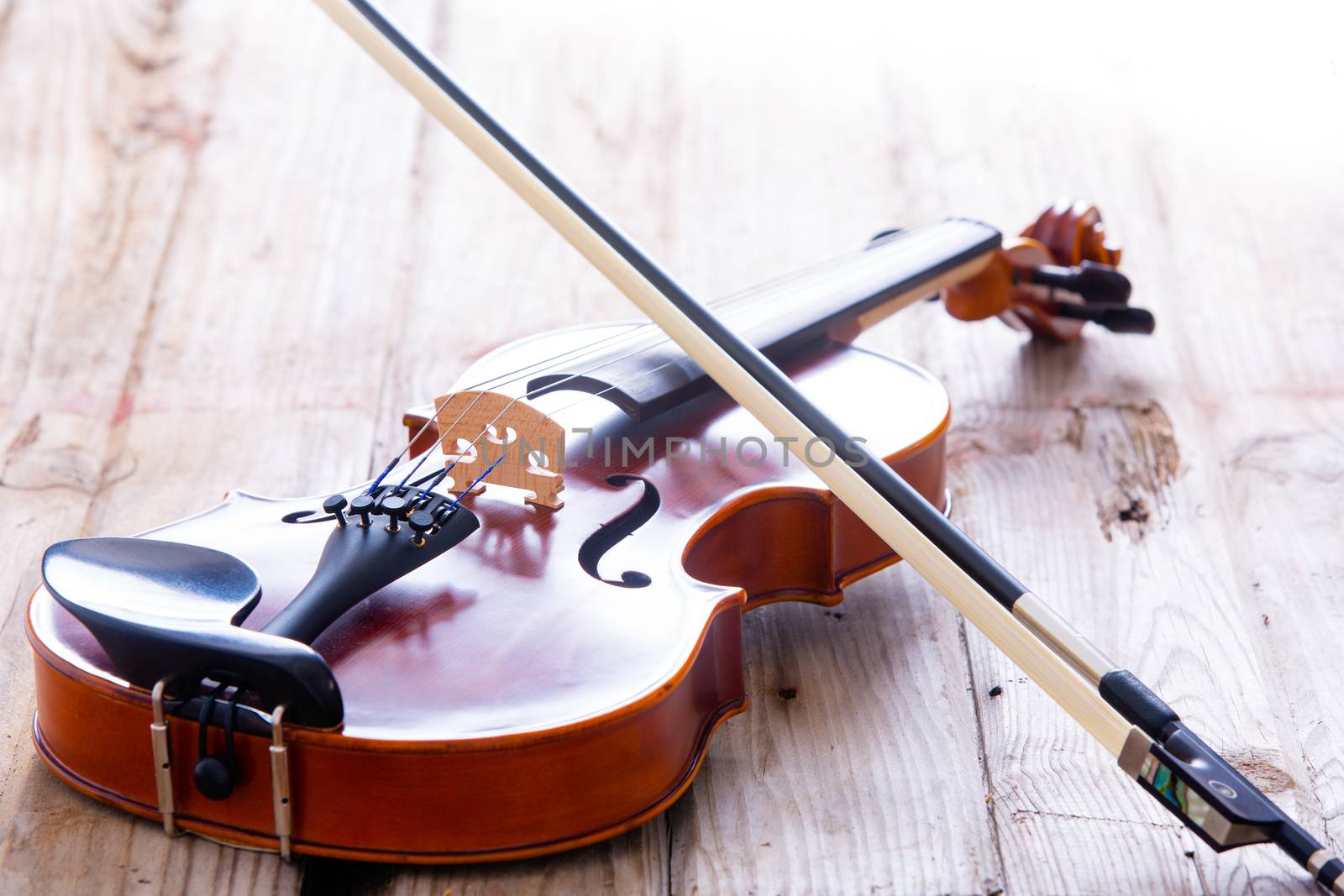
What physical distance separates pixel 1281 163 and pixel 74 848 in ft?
5.76

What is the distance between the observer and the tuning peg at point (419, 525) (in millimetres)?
932

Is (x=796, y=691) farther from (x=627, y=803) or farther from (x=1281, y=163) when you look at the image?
(x=1281, y=163)

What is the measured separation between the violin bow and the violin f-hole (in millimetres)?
105

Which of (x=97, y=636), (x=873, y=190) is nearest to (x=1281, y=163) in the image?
(x=873, y=190)

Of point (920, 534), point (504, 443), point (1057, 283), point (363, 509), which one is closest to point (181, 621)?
point (363, 509)

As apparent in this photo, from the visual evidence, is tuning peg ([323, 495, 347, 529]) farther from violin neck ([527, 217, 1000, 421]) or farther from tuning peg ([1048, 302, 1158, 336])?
tuning peg ([1048, 302, 1158, 336])

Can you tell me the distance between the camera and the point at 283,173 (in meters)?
1.92

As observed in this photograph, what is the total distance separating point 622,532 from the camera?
1.02 metres

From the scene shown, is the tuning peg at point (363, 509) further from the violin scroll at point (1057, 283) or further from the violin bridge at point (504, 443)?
the violin scroll at point (1057, 283)

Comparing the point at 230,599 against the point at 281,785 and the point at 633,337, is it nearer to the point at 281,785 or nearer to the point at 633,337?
the point at 281,785

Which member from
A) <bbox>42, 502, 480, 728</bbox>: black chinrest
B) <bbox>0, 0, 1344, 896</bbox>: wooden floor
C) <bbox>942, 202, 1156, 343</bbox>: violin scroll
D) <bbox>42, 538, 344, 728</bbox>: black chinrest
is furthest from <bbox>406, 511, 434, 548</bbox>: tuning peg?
<bbox>942, 202, 1156, 343</bbox>: violin scroll

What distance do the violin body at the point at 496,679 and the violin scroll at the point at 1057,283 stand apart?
551 millimetres

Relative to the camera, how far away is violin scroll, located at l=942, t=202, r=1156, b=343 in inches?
60.1

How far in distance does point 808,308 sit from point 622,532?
39cm
